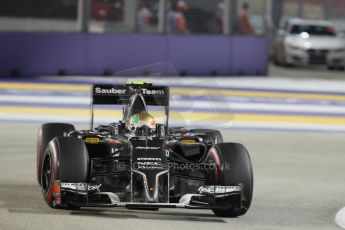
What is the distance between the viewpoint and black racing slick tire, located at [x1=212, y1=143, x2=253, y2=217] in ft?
33.5

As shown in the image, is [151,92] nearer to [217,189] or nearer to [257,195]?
[257,195]

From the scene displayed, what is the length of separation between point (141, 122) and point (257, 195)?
167 cm

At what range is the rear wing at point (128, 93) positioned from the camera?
1144 cm

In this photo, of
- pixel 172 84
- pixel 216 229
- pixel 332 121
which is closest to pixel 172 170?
pixel 216 229

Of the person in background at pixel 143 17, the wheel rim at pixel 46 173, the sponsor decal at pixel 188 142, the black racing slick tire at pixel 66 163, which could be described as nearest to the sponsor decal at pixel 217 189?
the sponsor decal at pixel 188 142

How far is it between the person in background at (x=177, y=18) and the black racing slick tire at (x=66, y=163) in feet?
65.4

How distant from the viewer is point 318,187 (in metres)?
12.6

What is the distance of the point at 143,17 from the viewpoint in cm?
3008

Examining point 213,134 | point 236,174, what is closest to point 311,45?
point 213,134

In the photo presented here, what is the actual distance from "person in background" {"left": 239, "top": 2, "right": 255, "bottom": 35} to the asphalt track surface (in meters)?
15.1

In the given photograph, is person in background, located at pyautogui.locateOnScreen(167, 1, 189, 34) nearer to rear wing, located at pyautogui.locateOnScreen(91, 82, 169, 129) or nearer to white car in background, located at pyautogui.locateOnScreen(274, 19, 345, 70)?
white car in background, located at pyautogui.locateOnScreen(274, 19, 345, 70)

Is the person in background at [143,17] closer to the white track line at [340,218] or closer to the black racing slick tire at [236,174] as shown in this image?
the white track line at [340,218]

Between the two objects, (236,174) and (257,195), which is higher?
(236,174)

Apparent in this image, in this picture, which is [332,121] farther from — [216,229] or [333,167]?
[216,229]
